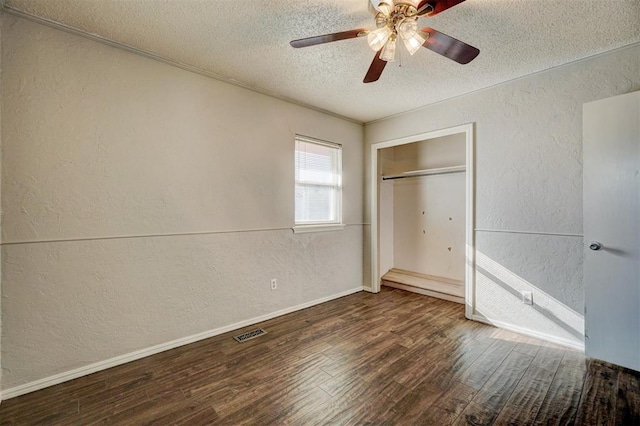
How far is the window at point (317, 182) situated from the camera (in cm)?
357

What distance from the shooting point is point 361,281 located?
4340 millimetres

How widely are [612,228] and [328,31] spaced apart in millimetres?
2708

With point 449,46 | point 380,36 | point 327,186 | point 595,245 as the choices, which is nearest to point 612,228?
point 595,245

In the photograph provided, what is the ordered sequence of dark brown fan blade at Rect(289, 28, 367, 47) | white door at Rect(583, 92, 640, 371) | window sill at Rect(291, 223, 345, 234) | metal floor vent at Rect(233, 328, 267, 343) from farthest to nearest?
window sill at Rect(291, 223, 345, 234) → metal floor vent at Rect(233, 328, 267, 343) → white door at Rect(583, 92, 640, 371) → dark brown fan blade at Rect(289, 28, 367, 47)

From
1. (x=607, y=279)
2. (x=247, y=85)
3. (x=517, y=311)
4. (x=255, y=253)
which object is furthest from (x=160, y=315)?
(x=607, y=279)

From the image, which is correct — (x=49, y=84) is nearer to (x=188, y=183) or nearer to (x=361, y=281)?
(x=188, y=183)

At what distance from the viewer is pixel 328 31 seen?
210 cm

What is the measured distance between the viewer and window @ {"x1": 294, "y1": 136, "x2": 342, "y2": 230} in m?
3.57

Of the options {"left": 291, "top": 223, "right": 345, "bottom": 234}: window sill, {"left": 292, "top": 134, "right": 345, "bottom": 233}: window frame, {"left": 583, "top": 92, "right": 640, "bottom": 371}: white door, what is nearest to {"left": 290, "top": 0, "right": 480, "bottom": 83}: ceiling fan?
{"left": 583, "top": 92, "right": 640, "bottom": 371}: white door

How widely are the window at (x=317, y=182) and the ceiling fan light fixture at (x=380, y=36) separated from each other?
1880mm

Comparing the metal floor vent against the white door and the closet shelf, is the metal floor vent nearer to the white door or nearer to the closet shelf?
the white door

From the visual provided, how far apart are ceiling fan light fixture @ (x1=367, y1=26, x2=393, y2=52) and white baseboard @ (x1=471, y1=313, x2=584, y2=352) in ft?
9.75

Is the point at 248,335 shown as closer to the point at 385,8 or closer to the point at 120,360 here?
the point at 120,360

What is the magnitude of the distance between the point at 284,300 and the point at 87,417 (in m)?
1.92
